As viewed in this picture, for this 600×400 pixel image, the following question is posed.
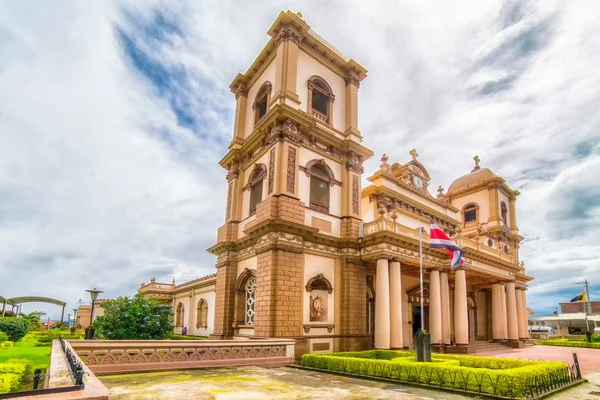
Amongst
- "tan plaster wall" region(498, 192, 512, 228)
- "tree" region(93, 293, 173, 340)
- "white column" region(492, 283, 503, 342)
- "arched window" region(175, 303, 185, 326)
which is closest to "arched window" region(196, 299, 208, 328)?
"arched window" region(175, 303, 185, 326)

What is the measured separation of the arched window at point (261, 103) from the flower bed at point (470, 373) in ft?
52.0

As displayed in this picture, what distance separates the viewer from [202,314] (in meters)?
34.0

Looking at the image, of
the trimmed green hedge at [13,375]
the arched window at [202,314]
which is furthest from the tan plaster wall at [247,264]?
the arched window at [202,314]

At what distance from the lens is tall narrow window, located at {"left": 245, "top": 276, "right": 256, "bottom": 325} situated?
21.5m

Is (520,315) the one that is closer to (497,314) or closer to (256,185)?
(497,314)

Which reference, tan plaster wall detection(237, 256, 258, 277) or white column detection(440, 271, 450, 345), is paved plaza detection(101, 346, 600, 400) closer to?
tan plaster wall detection(237, 256, 258, 277)

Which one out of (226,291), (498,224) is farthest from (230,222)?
(498,224)

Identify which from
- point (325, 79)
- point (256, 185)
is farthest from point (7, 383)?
point (325, 79)

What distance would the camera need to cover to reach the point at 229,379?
12500 mm

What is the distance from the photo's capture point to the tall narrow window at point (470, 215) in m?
39.6

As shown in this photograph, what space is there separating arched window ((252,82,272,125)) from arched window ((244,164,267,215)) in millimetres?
Answer: 4039

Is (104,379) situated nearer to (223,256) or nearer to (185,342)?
(185,342)

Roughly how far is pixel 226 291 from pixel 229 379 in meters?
10.4

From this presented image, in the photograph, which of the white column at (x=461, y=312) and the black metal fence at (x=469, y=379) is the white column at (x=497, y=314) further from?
the black metal fence at (x=469, y=379)
